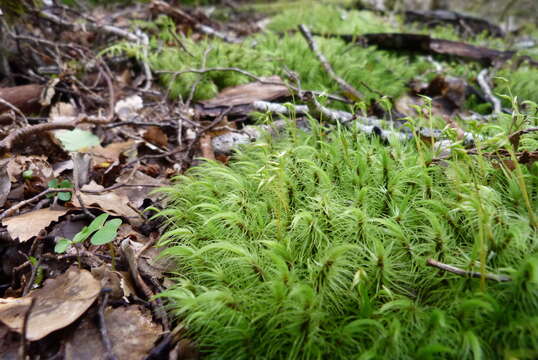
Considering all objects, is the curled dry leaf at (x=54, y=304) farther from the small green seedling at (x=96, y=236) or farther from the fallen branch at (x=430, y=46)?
the fallen branch at (x=430, y=46)

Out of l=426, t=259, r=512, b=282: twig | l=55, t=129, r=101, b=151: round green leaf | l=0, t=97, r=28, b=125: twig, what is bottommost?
l=55, t=129, r=101, b=151: round green leaf

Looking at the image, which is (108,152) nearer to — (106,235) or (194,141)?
(194,141)

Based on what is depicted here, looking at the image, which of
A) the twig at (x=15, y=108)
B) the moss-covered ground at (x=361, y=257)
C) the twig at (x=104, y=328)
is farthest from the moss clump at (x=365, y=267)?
the twig at (x=15, y=108)

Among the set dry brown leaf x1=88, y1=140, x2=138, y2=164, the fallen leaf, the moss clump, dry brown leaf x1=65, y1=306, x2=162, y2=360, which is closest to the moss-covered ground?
the moss clump

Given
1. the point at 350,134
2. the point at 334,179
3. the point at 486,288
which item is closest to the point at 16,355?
the point at 334,179

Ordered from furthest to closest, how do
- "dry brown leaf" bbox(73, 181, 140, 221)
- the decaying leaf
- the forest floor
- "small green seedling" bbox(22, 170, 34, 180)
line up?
the decaying leaf
"small green seedling" bbox(22, 170, 34, 180)
"dry brown leaf" bbox(73, 181, 140, 221)
the forest floor

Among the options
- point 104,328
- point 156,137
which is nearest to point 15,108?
point 156,137

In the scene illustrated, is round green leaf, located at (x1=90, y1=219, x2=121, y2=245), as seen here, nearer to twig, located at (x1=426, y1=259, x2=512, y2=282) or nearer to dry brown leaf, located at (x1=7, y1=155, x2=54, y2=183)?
dry brown leaf, located at (x1=7, y1=155, x2=54, y2=183)

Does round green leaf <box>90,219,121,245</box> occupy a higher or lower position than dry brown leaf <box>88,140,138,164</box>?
higher
